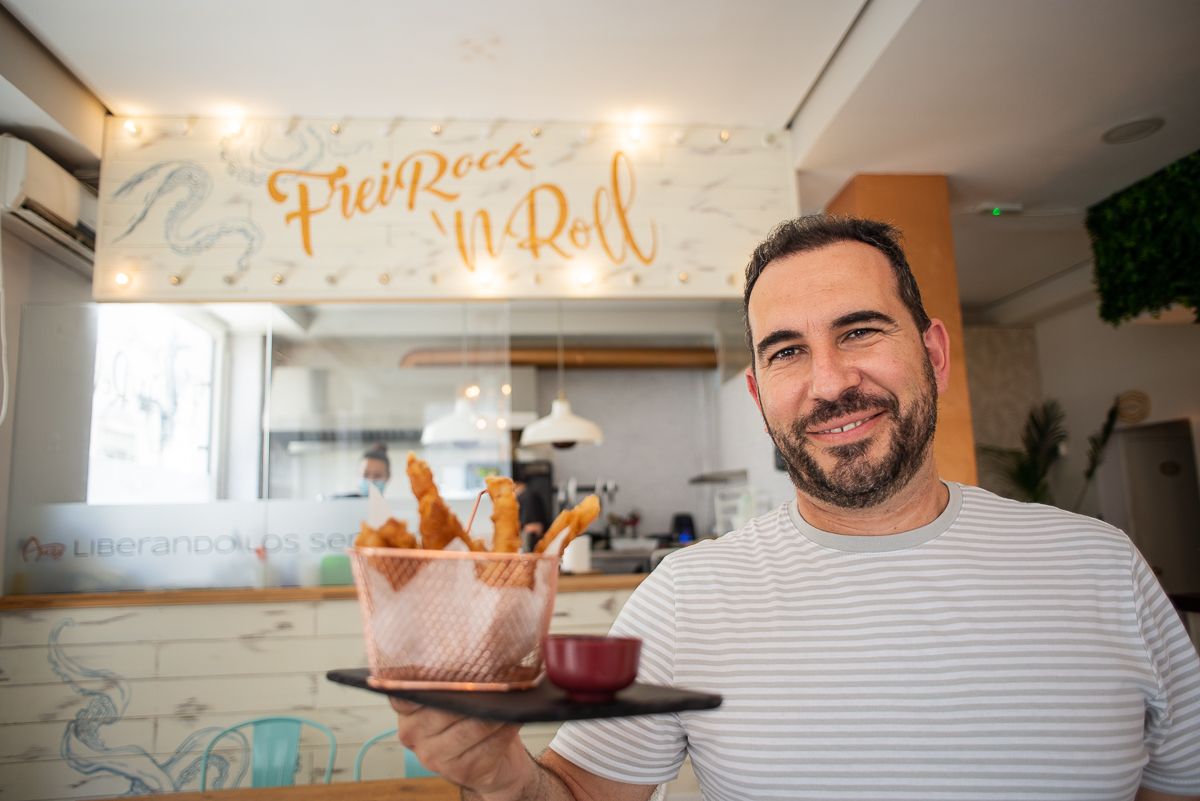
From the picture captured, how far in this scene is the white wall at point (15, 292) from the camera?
138 inches

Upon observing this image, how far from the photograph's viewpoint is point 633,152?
12.8 feet

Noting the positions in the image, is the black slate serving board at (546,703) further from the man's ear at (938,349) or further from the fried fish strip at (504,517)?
the man's ear at (938,349)

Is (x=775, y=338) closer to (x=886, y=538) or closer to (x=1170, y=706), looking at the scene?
(x=886, y=538)

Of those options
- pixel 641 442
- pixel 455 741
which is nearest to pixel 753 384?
pixel 455 741

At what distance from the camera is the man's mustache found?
1237mm

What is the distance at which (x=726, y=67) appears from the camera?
345 centimetres

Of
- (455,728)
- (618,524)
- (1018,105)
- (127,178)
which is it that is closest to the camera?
(455,728)

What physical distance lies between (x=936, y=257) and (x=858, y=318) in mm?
3003

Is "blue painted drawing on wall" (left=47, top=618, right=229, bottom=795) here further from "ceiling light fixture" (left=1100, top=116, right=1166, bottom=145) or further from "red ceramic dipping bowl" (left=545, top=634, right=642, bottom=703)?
"ceiling light fixture" (left=1100, top=116, right=1166, bottom=145)

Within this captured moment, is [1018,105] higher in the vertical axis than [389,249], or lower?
higher

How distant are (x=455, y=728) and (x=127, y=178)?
3.83 m

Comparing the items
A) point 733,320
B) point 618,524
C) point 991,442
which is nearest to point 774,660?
point 733,320

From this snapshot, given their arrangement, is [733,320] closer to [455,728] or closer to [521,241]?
[521,241]

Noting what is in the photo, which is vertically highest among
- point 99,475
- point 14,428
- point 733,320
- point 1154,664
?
point 733,320
